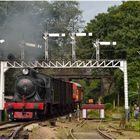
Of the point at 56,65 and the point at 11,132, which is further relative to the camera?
the point at 56,65

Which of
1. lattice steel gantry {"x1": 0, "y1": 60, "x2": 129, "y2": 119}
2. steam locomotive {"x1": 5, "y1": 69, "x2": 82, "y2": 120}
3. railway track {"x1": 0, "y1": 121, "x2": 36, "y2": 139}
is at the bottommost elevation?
railway track {"x1": 0, "y1": 121, "x2": 36, "y2": 139}

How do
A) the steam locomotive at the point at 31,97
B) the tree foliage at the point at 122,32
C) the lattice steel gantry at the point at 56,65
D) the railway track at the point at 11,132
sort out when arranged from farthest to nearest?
the tree foliage at the point at 122,32
the lattice steel gantry at the point at 56,65
the steam locomotive at the point at 31,97
the railway track at the point at 11,132

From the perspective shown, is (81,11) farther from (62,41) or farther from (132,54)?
(132,54)

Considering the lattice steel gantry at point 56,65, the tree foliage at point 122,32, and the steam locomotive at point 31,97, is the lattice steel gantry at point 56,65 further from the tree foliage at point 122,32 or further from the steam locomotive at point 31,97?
the tree foliage at point 122,32

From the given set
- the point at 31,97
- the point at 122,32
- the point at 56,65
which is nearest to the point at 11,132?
the point at 31,97

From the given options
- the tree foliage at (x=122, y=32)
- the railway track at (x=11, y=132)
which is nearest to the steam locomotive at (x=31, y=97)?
the railway track at (x=11, y=132)

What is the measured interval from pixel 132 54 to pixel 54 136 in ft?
90.9

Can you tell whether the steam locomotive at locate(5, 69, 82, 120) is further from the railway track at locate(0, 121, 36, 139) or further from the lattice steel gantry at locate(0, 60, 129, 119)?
the lattice steel gantry at locate(0, 60, 129, 119)

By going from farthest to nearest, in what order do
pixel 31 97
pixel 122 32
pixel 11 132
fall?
pixel 122 32
pixel 31 97
pixel 11 132

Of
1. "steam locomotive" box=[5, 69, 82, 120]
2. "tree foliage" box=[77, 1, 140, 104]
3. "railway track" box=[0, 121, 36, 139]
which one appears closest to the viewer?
"railway track" box=[0, 121, 36, 139]

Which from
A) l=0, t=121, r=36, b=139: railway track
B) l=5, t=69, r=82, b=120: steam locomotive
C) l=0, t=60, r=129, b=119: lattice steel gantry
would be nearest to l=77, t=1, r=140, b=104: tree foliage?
l=0, t=60, r=129, b=119: lattice steel gantry

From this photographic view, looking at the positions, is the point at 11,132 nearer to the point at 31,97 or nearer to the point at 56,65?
the point at 31,97

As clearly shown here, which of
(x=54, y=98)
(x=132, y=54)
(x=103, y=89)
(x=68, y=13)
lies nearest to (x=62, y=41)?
(x=68, y=13)

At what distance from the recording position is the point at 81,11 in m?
68.4
